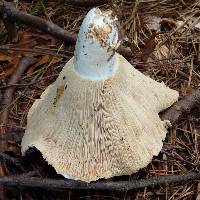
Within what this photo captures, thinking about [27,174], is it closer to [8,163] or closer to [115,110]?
[8,163]

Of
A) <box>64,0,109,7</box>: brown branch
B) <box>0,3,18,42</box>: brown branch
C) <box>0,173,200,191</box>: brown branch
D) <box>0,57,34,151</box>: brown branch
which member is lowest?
<box>0,173,200,191</box>: brown branch

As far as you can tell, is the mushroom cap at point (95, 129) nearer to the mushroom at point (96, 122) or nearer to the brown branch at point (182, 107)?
the mushroom at point (96, 122)

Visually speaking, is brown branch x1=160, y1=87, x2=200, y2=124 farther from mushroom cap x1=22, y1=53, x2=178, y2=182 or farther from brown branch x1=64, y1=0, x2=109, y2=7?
brown branch x1=64, y1=0, x2=109, y2=7

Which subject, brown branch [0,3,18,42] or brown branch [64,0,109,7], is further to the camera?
brown branch [64,0,109,7]

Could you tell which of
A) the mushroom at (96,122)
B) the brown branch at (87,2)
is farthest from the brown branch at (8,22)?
the mushroom at (96,122)

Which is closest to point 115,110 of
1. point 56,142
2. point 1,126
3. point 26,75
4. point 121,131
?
point 121,131

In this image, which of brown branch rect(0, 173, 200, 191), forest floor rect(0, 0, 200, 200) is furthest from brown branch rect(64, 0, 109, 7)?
brown branch rect(0, 173, 200, 191)
